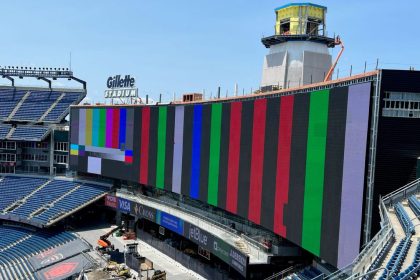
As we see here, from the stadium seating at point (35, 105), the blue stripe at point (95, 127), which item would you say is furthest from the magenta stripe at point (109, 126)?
the stadium seating at point (35, 105)

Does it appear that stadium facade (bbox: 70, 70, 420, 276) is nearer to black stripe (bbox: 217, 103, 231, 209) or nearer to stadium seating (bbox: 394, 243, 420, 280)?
black stripe (bbox: 217, 103, 231, 209)

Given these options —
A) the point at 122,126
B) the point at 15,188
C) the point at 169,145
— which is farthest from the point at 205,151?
the point at 15,188

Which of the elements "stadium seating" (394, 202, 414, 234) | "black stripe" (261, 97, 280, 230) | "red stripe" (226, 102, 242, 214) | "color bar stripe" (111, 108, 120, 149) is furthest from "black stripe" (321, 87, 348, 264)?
"color bar stripe" (111, 108, 120, 149)

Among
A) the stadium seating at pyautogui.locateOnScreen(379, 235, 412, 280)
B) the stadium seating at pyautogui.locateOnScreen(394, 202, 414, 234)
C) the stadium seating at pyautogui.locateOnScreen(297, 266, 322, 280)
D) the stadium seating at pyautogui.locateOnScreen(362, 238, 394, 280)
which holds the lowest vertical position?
the stadium seating at pyautogui.locateOnScreen(297, 266, 322, 280)

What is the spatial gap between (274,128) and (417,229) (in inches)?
639

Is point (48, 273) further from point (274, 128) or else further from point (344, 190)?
point (344, 190)

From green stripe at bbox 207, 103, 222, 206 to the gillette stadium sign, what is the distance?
2508 centimetres

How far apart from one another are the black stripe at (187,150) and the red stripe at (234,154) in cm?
812

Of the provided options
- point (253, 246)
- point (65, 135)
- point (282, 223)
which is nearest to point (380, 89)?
point (282, 223)

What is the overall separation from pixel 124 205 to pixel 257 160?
1087 inches

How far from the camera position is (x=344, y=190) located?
Result: 28.1 meters

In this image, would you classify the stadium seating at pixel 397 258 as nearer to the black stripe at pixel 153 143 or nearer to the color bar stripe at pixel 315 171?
the color bar stripe at pixel 315 171

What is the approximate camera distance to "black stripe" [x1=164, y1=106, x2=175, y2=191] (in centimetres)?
5400

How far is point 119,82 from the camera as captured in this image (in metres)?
71.4
